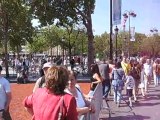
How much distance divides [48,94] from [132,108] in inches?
443

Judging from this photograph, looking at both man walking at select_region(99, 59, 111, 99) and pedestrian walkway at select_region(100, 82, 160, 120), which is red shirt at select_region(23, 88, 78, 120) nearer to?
pedestrian walkway at select_region(100, 82, 160, 120)

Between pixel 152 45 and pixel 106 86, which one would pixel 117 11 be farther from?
pixel 152 45

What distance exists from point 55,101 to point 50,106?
0.07 metres

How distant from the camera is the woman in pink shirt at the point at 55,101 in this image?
3.84m

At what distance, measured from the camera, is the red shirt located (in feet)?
12.6

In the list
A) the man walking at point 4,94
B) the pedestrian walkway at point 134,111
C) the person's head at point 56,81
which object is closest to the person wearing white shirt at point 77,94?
the man walking at point 4,94

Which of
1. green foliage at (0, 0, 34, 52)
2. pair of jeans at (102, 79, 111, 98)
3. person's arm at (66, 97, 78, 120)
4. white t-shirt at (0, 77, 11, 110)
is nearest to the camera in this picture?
person's arm at (66, 97, 78, 120)

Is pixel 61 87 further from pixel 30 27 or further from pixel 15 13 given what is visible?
pixel 30 27

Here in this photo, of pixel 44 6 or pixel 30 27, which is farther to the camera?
pixel 30 27

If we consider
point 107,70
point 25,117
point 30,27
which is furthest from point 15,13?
point 25,117

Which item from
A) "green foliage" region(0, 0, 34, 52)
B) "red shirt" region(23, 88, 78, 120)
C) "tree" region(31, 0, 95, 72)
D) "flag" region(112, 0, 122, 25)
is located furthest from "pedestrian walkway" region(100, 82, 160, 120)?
"green foliage" region(0, 0, 34, 52)

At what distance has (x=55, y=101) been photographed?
3.89 meters

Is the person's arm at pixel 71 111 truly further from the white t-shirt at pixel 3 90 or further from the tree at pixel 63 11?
the tree at pixel 63 11

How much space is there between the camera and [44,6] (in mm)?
37344
